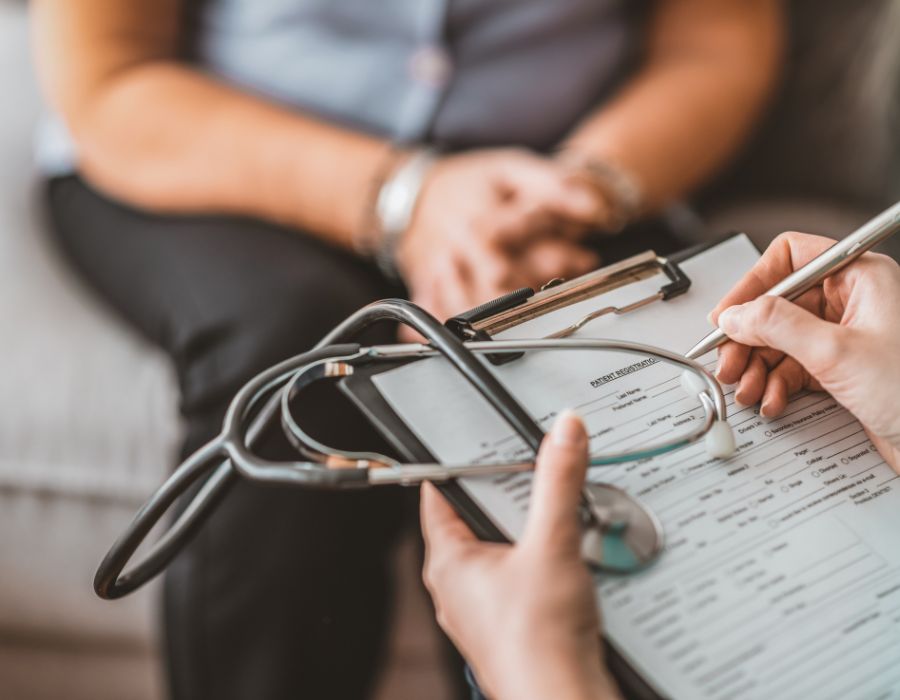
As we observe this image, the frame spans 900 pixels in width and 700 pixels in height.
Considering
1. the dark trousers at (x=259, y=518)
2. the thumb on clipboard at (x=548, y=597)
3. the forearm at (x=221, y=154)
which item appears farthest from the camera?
the forearm at (x=221, y=154)

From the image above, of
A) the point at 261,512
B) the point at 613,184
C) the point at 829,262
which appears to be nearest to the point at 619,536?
the point at 829,262

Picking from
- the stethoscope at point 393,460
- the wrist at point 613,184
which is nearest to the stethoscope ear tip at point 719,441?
the stethoscope at point 393,460

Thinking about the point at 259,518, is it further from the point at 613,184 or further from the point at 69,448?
the point at 613,184

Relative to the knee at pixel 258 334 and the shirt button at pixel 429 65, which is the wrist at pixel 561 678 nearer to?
the knee at pixel 258 334

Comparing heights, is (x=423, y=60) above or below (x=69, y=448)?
above

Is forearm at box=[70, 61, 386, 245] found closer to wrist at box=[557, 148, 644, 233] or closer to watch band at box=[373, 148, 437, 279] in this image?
watch band at box=[373, 148, 437, 279]

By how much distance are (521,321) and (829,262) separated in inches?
4.9

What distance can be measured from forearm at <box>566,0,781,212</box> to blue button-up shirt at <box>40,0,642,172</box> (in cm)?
5

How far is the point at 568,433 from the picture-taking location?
0.26 meters

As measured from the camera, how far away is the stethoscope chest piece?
276 mm

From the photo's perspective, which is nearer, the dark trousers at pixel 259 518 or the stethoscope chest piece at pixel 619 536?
the stethoscope chest piece at pixel 619 536

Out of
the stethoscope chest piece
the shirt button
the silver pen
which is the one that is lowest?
the stethoscope chest piece

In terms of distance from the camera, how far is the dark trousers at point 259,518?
1.67 feet

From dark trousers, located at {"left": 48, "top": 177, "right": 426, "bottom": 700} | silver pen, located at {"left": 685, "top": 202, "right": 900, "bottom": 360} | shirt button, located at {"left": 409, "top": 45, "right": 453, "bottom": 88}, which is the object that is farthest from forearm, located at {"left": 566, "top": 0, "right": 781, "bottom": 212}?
silver pen, located at {"left": 685, "top": 202, "right": 900, "bottom": 360}
